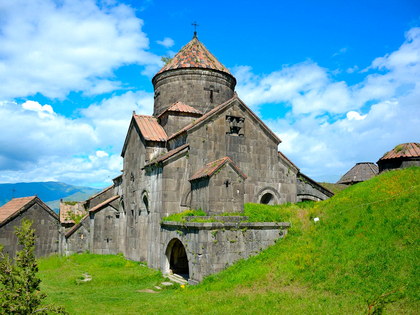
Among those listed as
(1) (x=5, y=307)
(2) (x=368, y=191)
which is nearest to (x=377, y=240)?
(2) (x=368, y=191)

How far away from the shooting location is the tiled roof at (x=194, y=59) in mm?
17547

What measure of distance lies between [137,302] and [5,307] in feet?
15.3

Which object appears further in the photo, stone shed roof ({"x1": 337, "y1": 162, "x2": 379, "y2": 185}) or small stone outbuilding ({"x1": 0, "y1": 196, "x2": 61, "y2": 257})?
stone shed roof ({"x1": 337, "y1": 162, "x2": 379, "y2": 185})

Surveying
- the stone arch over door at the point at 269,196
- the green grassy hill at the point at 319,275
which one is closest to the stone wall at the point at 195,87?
the stone arch over door at the point at 269,196

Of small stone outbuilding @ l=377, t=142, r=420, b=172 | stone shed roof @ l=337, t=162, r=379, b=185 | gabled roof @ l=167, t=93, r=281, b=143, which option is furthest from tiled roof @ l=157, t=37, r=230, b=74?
stone shed roof @ l=337, t=162, r=379, b=185

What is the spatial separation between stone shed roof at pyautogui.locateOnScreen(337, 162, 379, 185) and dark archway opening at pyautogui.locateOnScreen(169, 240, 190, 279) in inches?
756

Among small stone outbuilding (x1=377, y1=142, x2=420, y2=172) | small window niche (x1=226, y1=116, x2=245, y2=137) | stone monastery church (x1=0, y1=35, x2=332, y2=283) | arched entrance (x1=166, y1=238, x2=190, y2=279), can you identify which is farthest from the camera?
small stone outbuilding (x1=377, y1=142, x2=420, y2=172)

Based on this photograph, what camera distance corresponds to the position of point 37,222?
18859 mm

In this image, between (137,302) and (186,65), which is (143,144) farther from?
(137,302)

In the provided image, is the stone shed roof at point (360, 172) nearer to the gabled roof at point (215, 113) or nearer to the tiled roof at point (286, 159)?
the tiled roof at point (286, 159)

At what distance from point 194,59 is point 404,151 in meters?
12.0

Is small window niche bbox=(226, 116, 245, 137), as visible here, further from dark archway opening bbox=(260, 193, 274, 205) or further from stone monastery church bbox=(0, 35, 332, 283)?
dark archway opening bbox=(260, 193, 274, 205)

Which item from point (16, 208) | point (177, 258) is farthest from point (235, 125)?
point (16, 208)

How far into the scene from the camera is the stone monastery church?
11336 mm
